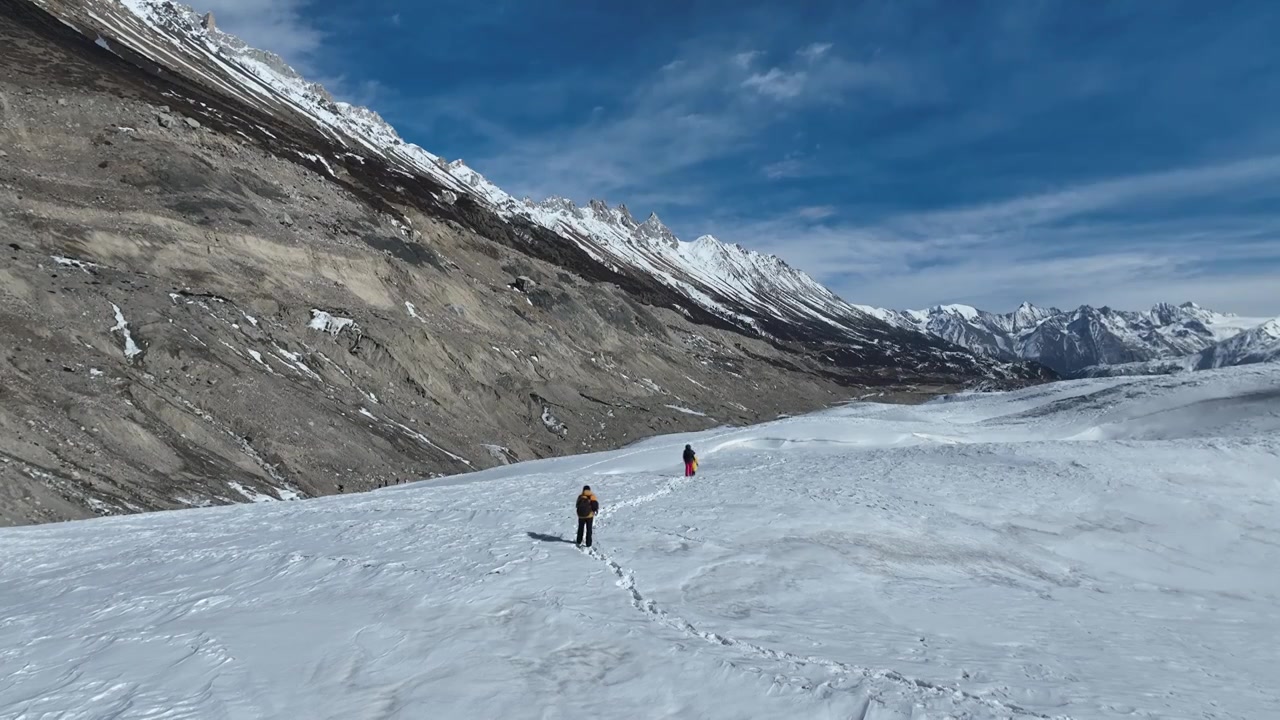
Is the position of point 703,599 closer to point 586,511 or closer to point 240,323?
point 586,511

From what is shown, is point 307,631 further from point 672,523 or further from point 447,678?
point 672,523

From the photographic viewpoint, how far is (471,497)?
22062 millimetres


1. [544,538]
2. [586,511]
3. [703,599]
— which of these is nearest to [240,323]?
[544,538]

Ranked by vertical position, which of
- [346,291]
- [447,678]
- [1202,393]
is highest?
[346,291]

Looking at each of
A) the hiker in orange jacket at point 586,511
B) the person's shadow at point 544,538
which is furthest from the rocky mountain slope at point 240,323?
the hiker in orange jacket at point 586,511

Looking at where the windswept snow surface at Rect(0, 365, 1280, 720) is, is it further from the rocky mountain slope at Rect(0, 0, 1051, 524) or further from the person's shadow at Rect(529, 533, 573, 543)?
the rocky mountain slope at Rect(0, 0, 1051, 524)

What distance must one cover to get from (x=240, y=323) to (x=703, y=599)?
37018 millimetres

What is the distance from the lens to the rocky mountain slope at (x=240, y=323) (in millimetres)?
28141

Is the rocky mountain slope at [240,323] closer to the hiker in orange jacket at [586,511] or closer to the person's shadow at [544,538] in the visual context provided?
the person's shadow at [544,538]

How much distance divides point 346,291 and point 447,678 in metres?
48.6

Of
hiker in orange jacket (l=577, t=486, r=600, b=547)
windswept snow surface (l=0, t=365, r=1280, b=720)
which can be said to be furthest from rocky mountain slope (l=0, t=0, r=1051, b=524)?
hiker in orange jacket (l=577, t=486, r=600, b=547)

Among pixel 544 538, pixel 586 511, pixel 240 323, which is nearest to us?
pixel 586 511

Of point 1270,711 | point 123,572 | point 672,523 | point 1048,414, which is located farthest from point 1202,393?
point 123,572

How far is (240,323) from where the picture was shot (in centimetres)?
4034
